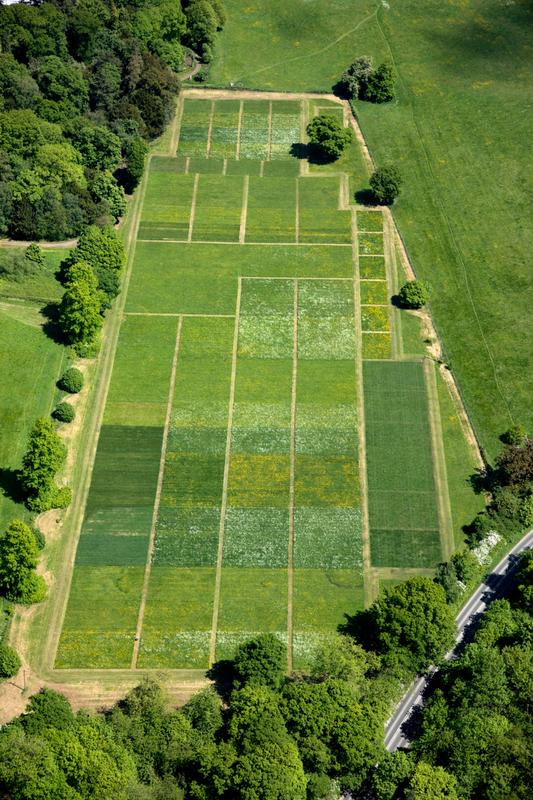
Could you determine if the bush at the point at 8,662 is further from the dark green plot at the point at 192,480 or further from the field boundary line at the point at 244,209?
the field boundary line at the point at 244,209

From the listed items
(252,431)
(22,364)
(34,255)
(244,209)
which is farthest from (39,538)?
(244,209)

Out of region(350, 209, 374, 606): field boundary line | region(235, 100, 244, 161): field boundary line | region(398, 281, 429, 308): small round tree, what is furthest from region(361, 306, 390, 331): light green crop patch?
region(235, 100, 244, 161): field boundary line

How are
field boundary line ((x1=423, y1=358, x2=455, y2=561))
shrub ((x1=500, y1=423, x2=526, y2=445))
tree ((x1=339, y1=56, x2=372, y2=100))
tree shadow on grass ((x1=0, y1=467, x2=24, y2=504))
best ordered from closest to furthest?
field boundary line ((x1=423, y1=358, x2=455, y2=561)) → tree shadow on grass ((x1=0, y1=467, x2=24, y2=504)) → shrub ((x1=500, y1=423, x2=526, y2=445)) → tree ((x1=339, y1=56, x2=372, y2=100))

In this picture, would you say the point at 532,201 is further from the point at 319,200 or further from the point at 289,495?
the point at 289,495

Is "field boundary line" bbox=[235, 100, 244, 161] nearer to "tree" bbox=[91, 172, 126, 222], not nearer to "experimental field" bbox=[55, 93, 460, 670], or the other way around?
"experimental field" bbox=[55, 93, 460, 670]

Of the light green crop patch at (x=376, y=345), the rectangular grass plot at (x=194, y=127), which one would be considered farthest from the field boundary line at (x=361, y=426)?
the rectangular grass plot at (x=194, y=127)

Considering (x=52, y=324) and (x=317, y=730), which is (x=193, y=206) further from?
(x=317, y=730)
